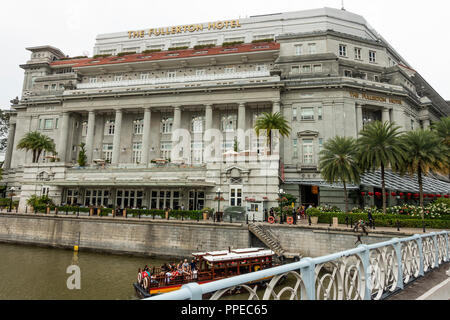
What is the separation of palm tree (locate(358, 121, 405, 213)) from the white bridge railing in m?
20.1

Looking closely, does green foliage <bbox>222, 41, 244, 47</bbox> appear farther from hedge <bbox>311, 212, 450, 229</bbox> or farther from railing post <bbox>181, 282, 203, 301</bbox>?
railing post <bbox>181, 282, 203, 301</bbox>

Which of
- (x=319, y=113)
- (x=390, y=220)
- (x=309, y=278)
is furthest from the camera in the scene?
(x=319, y=113)

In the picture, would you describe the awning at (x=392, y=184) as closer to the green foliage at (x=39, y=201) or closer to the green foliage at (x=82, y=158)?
the green foliage at (x=82, y=158)

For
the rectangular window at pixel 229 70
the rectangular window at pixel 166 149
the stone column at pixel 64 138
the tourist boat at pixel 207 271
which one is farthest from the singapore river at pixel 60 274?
the rectangular window at pixel 229 70

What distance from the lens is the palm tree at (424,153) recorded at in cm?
2781

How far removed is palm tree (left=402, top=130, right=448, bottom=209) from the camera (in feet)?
91.2

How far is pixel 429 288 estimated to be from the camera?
285 inches

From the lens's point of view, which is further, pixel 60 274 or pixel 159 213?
pixel 159 213

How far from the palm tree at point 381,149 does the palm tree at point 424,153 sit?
2.75 feet

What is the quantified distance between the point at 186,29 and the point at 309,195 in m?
43.1

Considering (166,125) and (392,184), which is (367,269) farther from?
Result: (166,125)

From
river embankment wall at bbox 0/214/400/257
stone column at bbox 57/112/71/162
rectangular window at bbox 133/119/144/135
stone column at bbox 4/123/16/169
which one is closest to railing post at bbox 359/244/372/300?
river embankment wall at bbox 0/214/400/257

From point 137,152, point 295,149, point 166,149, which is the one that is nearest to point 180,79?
Result: point 166,149
